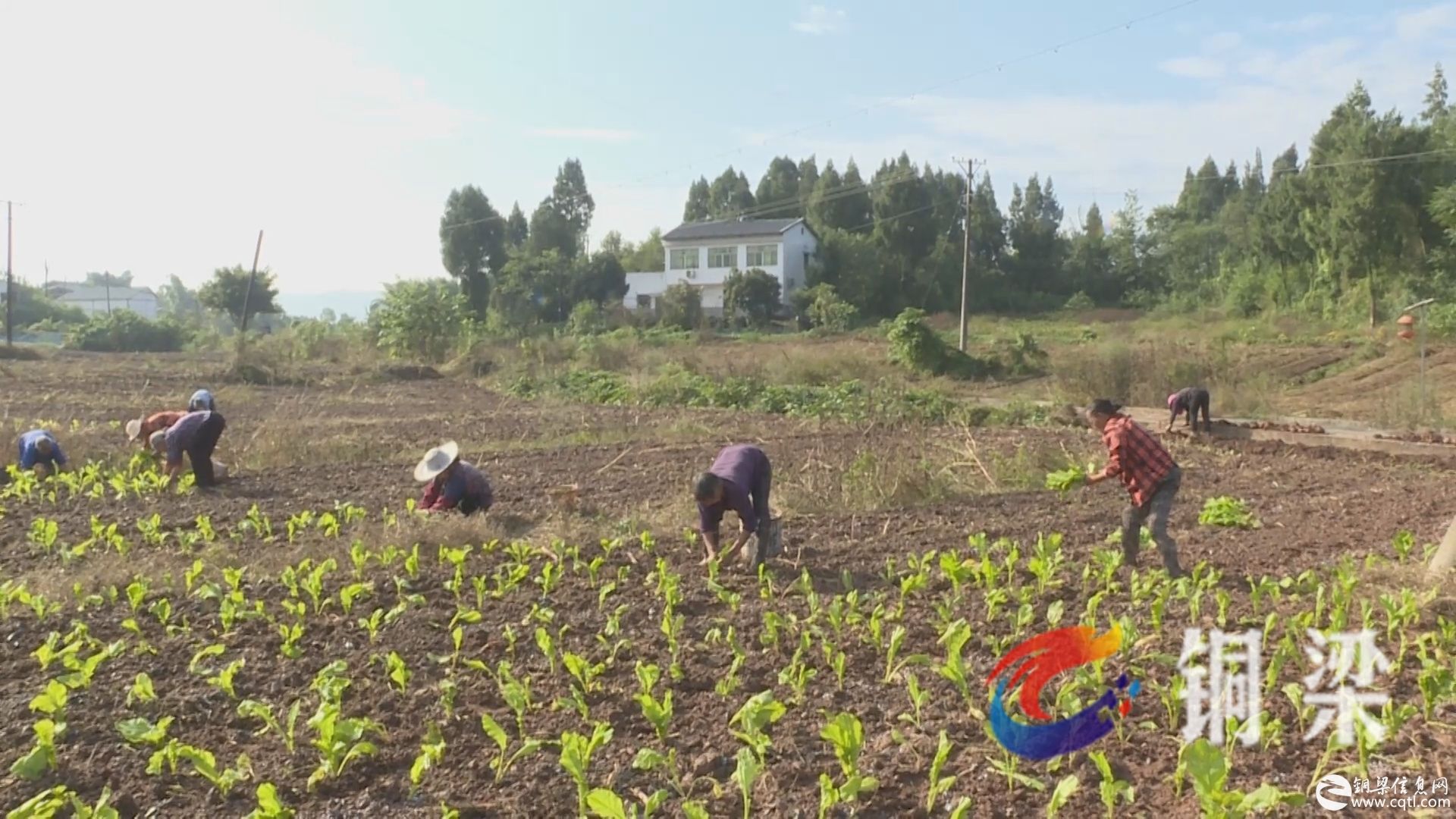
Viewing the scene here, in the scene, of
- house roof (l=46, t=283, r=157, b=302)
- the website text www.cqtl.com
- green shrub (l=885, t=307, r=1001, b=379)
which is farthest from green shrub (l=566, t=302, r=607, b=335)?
house roof (l=46, t=283, r=157, b=302)

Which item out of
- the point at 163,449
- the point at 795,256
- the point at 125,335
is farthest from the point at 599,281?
the point at 163,449

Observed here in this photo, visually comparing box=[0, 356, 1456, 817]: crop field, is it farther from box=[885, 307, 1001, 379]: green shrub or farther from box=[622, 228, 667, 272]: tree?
box=[622, 228, 667, 272]: tree

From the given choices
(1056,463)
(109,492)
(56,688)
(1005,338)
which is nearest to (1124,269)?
(1005,338)

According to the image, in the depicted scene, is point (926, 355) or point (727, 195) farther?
point (727, 195)

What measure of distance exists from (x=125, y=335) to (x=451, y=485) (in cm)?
4752

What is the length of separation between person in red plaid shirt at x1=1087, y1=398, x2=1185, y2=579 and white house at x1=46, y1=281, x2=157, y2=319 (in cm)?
12125

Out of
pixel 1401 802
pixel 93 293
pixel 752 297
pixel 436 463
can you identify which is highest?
pixel 93 293

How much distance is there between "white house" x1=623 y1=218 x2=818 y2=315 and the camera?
171ft

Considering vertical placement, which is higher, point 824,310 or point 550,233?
point 550,233

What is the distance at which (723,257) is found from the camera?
54.8 m

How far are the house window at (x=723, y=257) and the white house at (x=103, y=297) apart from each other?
81.2 metres

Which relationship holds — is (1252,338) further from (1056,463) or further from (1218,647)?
(1218,647)

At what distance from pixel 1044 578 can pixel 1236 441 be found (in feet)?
26.9

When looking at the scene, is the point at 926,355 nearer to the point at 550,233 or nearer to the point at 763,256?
the point at 763,256
